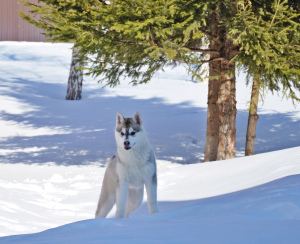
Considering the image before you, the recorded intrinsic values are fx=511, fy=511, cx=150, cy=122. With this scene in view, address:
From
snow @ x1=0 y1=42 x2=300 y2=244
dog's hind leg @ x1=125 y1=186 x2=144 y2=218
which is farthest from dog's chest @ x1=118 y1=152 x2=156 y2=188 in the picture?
snow @ x1=0 y1=42 x2=300 y2=244

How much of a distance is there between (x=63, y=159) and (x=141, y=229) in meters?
10.0

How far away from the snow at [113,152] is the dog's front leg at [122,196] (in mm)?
198

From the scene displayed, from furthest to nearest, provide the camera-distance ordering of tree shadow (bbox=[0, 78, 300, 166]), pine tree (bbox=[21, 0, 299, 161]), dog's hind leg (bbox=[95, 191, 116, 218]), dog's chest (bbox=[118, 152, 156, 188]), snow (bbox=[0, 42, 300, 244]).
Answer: tree shadow (bbox=[0, 78, 300, 166]), pine tree (bbox=[21, 0, 299, 161]), dog's hind leg (bbox=[95, 191, 116, 218]), dog's chest (bbox=[118, 152, 156, 188]), snow (bbox=[0, 42, 300, 244])

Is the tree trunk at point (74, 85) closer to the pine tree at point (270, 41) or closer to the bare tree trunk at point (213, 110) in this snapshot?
the bare tree trunk at point (213, 110)

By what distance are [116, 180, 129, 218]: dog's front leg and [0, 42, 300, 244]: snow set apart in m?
0.20

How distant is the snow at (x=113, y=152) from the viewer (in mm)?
4098

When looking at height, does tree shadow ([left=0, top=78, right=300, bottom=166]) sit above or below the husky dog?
below

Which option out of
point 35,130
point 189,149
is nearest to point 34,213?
point 189,149

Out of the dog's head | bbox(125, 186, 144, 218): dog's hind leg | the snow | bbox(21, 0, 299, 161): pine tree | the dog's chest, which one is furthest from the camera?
bbox(21, 0, 299, 161): pine tree

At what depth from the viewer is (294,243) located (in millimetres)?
3387

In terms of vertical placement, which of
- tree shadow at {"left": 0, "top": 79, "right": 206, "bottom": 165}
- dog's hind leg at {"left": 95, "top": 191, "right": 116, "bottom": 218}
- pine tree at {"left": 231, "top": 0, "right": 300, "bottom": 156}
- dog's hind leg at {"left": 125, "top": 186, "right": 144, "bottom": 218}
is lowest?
tree shadow at {"left": 0, "top": 79, "right": 206, "bottom": 165}

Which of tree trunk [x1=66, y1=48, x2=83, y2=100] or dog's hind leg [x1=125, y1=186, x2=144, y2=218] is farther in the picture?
tree trunk [x1=66, y1=48, x2=83, y2=100]

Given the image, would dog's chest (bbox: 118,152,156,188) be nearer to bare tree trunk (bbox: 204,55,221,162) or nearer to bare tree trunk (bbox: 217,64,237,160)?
bare tree trunk (bbox: 217,64,237,160)

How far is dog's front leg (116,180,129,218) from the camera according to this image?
5.64 m
